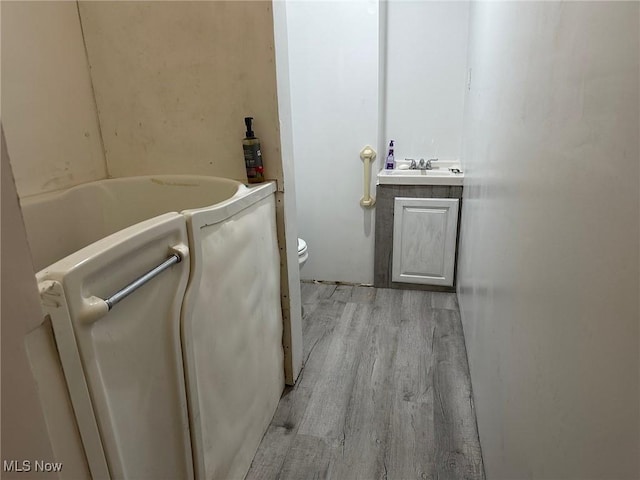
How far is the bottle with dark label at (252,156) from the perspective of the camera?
1.50 meters

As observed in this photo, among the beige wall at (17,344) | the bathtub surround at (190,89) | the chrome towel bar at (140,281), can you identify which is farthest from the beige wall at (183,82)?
the beige wall at (17,344)

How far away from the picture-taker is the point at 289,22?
2.48 metres

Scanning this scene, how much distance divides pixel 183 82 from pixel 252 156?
0.41m

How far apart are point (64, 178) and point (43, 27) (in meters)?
0.53

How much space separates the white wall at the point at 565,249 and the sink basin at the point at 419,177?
1100 millimetres

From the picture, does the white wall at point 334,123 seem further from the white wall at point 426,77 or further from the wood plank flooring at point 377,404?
the wood plank flooring at point 377,404

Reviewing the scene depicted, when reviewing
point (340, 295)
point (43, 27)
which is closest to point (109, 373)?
point (43, 27)

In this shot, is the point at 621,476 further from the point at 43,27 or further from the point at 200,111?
the point at 43,27

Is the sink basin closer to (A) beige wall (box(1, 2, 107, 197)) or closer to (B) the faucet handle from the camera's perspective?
(B) the faucet handle

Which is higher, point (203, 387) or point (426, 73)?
point (426, 73)

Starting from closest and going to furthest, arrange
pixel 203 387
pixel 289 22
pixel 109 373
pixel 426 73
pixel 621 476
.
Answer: pixel 621 476 < pixel 109 373 < pixel 203 387 < pixel 289 22 < pixel 426 73

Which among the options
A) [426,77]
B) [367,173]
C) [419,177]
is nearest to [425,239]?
[419,177]

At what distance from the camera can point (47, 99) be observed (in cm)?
148

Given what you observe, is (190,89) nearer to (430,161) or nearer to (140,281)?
(140,281)
